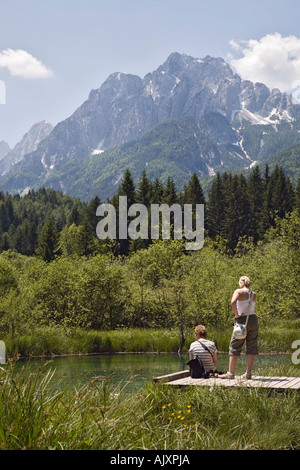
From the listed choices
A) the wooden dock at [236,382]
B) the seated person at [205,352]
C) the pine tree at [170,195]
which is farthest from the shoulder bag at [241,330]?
the pine tree at [170,195]

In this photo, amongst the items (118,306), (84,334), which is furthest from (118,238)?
(84,334)

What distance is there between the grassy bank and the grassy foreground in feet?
63.7

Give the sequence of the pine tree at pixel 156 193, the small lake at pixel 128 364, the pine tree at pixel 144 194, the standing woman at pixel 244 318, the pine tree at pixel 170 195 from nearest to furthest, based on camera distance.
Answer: the standing woman at pixel 244 318
the small lake at pixel 128 364
the pine tree at pixel 170 195
the pine tree at pixel 156 193
the pine tree at pixel 144 194

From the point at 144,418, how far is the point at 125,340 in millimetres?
24123

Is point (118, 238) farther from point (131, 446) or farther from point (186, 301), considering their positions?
point (131, 446)

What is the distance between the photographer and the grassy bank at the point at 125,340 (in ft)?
88.8

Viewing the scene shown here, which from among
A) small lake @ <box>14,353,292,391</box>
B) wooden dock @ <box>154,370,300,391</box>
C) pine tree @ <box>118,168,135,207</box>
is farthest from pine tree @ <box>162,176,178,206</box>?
wooden dock @ <box>154,370,300,391</box>

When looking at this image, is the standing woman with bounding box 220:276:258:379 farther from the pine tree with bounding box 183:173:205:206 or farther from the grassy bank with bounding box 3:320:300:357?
the pine tree with bounding box 183:173:205:206

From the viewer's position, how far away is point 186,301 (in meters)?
32.5

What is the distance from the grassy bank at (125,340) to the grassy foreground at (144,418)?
19.4 metres

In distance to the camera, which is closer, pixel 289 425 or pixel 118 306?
pixel 289 425

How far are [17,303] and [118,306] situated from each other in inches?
343

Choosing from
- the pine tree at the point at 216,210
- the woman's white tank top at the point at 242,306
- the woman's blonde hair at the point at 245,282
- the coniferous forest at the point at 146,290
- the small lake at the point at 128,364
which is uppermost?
the pine tree at the point at 216,210

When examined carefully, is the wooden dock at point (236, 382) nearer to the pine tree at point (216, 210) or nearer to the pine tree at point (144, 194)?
the pine tree at point (216, 210)
